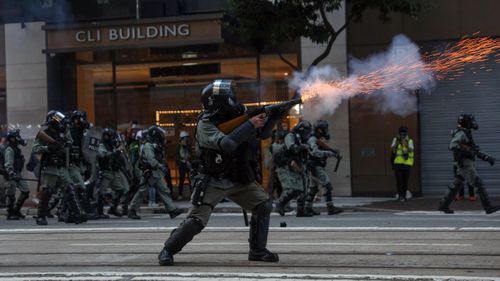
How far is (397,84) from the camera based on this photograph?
51.9ft

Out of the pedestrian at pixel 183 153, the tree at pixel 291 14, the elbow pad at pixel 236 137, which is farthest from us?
the pedestrian at pixel 183 153

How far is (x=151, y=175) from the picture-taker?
13984 mm

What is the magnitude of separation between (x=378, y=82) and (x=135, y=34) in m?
6.65

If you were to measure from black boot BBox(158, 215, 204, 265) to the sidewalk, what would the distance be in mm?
8562

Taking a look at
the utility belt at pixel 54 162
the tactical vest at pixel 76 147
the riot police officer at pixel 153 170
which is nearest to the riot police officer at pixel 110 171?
the tactical vest at pixel 76 147

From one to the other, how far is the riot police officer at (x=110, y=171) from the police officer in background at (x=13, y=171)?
5.32 ft

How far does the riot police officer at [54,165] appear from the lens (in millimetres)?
13008

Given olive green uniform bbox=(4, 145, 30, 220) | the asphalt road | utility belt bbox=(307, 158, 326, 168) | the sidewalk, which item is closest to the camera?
the asphalt road

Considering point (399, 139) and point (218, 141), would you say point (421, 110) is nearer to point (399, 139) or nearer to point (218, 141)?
point (399, 139)

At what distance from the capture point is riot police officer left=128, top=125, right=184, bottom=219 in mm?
13844

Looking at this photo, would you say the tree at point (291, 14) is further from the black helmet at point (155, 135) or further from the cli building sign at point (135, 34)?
the black helmet at point (155, 135)

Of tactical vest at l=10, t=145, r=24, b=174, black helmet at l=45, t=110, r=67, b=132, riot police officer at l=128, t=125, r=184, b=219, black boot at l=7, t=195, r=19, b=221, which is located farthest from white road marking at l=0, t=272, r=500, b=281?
black boot at l=7, t=195, r=19, b=221

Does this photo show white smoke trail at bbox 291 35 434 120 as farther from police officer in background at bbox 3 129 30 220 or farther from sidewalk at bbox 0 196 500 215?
police officer in background at bbox 3 129 30 220

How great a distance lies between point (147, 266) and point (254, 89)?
40.1 feet
